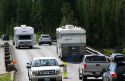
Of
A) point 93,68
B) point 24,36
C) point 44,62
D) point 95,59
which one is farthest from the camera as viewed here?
point 24,36

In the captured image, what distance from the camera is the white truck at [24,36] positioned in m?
74.3

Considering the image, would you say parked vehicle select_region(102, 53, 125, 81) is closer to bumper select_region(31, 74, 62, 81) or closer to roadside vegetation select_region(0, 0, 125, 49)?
bumper select_region(31, 74, 62, 81)

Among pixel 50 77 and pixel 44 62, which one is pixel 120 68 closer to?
pixel 50 77

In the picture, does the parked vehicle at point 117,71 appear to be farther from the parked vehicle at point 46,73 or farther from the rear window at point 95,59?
the rear window at point 95,59

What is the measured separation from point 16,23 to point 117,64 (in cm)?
13741

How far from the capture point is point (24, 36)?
75.2m

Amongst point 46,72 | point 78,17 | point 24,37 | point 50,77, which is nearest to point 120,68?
point 50,77

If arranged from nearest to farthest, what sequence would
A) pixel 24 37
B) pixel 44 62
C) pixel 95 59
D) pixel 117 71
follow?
pixel 117 71
pixel 44 62
pixel 95 59
pixel 24 37

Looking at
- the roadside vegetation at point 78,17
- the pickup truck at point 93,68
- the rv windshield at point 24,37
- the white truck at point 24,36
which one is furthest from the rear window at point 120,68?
the roadside vegetation at point 78,17

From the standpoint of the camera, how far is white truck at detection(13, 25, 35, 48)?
244 ft

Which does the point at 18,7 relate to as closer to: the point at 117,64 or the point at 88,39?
the point at 88,39

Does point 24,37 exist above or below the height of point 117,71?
below

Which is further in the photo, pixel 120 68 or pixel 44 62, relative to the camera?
pixel 44 62

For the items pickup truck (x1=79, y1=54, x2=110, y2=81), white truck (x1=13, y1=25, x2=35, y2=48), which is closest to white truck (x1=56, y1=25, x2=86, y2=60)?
white truck (x1=13, y1=25, x2=35, y2=48)
